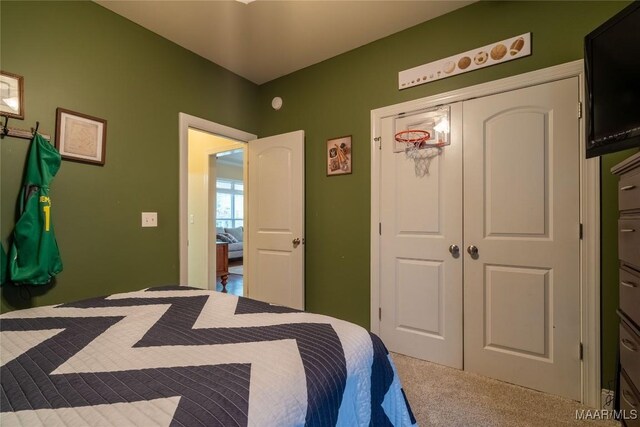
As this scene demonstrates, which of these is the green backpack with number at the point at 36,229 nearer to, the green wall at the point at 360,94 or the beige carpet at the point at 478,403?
the green wall at the point at 360,94

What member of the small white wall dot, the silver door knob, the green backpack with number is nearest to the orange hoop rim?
the silver door knob

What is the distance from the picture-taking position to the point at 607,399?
64.2 inches

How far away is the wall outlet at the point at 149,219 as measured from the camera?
2.27 m

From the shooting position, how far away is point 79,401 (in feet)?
2.16

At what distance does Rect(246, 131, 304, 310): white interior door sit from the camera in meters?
2.87

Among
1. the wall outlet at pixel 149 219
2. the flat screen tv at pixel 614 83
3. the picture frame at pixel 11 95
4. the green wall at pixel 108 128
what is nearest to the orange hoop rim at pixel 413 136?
the flat screen tv at pixel 614 83

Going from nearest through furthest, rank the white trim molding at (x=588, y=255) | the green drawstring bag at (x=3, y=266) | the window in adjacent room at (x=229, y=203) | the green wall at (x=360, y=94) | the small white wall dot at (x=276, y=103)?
the green drawstring bag at (x=3, y=266) → the white trim molding at (x=588, y=255) → the green wall at (x=360, y=94) → the small white wall dot at (x=276, y=103) → the window in adjacent room at (x=229, y=203)

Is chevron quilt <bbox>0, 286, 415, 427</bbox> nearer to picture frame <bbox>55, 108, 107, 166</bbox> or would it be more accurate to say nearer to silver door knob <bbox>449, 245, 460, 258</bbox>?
picture frame <bbox>55, 108, 107, 166</bbox>

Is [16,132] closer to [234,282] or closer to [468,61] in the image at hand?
[468,61]

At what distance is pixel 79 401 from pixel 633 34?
7.39ft

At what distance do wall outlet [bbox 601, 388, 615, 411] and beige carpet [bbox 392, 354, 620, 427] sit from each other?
9cm

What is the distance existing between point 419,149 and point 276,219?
1561mm

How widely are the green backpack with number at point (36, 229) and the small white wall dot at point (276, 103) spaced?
195cm

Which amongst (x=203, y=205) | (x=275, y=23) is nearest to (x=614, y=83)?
(x=275, y=23)
